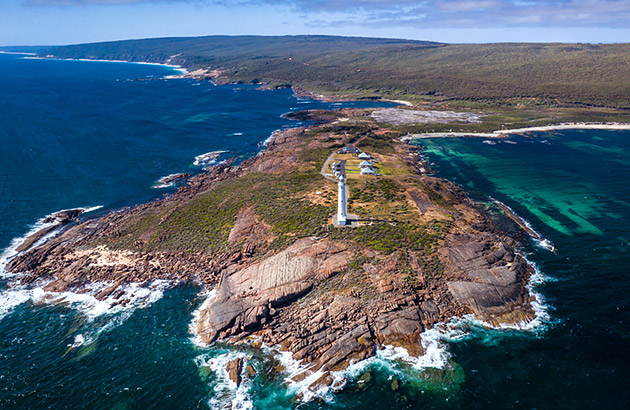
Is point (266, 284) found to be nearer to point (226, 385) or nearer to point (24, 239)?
point (226, 385)

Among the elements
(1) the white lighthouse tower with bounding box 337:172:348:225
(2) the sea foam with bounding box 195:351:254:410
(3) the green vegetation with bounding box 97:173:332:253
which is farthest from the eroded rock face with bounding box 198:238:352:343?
(1) the white lighthouse tower with bounding box 337:172:348:225

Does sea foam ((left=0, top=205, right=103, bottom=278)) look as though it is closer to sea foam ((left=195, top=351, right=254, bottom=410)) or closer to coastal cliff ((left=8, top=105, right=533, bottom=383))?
coastal cliff ((left=8, top=105, right=533, bottom=383))

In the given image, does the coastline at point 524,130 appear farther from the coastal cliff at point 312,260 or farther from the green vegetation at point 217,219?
the green vegetation at point 217,219

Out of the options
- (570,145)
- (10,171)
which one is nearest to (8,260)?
(10,171)

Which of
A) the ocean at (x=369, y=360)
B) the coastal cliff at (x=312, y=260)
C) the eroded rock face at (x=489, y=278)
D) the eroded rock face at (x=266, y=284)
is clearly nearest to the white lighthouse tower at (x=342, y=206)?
the coastal cliff at (x=312, y=260)

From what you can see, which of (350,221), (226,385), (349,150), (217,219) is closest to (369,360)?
(226,385)

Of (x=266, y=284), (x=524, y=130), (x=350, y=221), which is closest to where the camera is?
(x=266, y=284)

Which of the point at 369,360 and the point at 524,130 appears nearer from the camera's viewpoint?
the point at 369,360
